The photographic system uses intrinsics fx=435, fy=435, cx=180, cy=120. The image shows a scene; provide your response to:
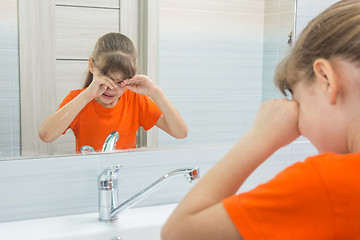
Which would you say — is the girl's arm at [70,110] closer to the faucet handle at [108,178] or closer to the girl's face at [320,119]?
the faucet handle at [108,178]

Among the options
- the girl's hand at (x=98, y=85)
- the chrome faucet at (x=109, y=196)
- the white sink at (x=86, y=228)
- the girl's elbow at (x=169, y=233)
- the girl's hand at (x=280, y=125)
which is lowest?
the white sink at (x=86, y=228)

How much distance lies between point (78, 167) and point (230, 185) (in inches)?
21.5

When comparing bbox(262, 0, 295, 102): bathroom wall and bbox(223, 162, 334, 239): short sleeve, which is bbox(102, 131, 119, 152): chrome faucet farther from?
bbox(223, 162, 334, 239): short sleeve

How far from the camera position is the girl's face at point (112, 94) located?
1058 mm

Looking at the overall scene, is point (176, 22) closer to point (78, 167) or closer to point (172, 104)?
point (172, 104)

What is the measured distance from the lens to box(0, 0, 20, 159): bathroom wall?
96 centimetres

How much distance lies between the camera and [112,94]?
1.07 metres

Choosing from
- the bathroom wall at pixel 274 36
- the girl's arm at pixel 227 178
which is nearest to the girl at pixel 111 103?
the bathroom wall at pixel 274 36

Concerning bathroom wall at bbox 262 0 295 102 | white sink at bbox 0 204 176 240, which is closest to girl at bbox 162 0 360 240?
white sink at bbox 0 204 176 240

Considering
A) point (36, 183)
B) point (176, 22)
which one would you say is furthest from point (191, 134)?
point (36, 183)

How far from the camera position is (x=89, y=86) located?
1.04 meters

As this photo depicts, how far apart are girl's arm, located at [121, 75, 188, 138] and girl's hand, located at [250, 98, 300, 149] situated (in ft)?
1.68

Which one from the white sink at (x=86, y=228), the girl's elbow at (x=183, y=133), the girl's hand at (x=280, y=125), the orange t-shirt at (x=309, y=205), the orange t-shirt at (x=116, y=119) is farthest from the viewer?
the girl's elbow at (x=183, y=133)

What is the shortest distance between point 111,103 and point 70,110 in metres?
0.10
